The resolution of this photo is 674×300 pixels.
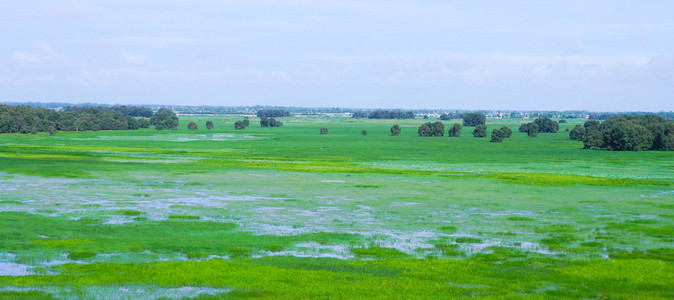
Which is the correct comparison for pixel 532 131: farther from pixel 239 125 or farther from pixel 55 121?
pixel 55 121

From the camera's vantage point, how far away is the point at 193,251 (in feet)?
84.0

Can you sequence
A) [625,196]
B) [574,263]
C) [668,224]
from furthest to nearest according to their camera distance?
[625,196] < [668,224] < [574,263]

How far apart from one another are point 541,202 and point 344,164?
30.4 m

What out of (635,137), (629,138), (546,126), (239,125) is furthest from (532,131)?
(239,125)

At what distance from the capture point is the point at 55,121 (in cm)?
14750

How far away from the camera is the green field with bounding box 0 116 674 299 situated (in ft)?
67.6

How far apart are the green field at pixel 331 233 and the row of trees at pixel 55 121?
78636 mm

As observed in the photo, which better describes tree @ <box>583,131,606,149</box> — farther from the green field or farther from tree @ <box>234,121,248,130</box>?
tree @ <box>234,121,248,130</box>

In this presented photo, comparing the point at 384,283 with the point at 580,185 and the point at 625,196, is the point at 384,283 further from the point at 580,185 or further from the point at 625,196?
the point at 580,185

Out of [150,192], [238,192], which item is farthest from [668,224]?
[150,192]

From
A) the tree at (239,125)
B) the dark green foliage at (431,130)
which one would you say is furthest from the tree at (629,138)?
the tree at (239,125)

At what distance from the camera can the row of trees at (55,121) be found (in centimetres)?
13325

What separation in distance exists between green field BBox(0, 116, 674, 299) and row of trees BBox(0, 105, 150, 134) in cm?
7864

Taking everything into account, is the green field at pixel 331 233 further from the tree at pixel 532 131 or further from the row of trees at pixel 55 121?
the tree at pixel 532 131
